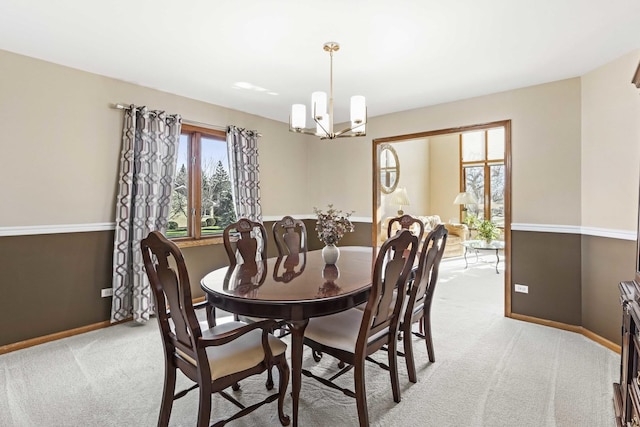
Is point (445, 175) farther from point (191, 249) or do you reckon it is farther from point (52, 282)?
point (52, 282)

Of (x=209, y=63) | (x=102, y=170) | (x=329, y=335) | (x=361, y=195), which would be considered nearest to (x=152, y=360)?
(x=329, y=335)

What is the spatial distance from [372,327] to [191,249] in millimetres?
2804

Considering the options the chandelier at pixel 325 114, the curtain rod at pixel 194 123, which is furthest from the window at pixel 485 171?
the chandelier at pixel 325 114

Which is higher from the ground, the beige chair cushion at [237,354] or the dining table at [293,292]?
the dining table at [293,292]

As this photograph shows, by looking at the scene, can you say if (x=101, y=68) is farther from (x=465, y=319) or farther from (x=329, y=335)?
(x=465, y=319)

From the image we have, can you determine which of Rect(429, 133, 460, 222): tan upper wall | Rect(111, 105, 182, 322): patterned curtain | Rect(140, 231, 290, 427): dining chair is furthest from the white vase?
Rect(429, 133, 460, 222): tan upper wall

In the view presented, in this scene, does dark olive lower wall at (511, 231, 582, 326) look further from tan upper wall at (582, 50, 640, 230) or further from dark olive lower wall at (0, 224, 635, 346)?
tan upper wall at (582, 50, 640, 230)

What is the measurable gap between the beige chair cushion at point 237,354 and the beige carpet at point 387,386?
0.47 m

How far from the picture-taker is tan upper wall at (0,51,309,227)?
2.82 metres

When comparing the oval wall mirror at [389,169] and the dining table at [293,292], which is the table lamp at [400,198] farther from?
the dining table at [293,292]

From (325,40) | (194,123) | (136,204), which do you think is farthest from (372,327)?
(194,123)

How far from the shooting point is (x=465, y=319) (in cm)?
359

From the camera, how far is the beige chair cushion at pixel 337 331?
1933 millimetres

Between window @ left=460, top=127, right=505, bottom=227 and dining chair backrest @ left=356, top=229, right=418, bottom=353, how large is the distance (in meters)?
7.06
